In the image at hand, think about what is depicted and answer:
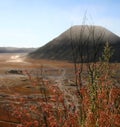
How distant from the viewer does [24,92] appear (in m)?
55.1

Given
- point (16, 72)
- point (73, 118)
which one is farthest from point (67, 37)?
point (73, 118)

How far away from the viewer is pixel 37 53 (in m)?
157

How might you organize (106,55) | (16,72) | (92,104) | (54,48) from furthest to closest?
(54,48) → (16,72) → (106,55) → (92,104)

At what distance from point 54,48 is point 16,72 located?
6865 centimetres

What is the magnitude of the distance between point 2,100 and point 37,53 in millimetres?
111956

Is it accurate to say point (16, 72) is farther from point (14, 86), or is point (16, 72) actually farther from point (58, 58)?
point (58, 58)

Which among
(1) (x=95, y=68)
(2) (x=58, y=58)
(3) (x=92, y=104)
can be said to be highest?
(1) (x=95, y=68)

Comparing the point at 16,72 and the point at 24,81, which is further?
the point at 16,72

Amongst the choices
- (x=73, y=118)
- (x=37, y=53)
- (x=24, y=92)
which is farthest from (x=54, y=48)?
(x=73, y=118)

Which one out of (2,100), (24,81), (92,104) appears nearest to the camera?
(92,104)

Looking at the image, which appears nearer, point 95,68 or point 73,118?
point 95,68

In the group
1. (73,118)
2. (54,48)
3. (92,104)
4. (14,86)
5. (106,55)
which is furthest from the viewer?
(54,48)

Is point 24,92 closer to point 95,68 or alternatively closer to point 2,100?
point 2,100

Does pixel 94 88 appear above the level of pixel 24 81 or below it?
above
